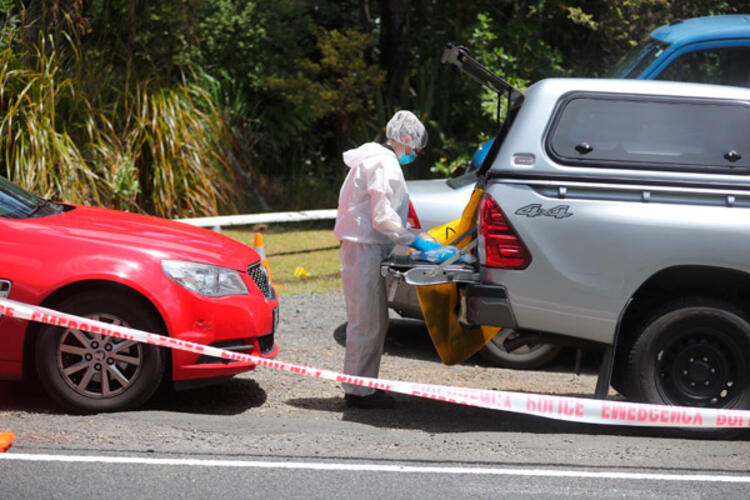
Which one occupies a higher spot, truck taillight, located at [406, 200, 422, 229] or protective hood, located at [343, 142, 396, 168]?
protective hood, located at [343, 142, 396, 168]

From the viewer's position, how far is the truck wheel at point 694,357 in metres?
5.95

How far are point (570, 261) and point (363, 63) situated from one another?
1098 cm

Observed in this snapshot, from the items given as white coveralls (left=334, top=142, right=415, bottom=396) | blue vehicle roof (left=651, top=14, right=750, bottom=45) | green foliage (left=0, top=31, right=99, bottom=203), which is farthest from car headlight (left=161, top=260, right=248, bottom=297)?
green foliage (left=0, top=31, right=99, bottom=203)

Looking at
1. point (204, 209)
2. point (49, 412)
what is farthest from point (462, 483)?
point (204, 209)

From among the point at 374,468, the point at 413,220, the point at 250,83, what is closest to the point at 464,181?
the point at 413,220

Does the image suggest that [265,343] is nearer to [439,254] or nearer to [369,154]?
[439,254]

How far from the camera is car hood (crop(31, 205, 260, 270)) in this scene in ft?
20.3

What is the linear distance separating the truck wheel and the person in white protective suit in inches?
49.7

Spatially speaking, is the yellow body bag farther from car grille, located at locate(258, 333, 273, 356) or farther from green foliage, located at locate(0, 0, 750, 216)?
green foliage, located at locate(0, 0, 750, 216)

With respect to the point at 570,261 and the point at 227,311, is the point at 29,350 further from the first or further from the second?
the point at 570,261

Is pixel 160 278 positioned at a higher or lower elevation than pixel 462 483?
higher

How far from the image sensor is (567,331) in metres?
6.00

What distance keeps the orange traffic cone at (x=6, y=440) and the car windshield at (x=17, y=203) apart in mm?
1406

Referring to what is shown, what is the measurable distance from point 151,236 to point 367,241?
1.28 m
